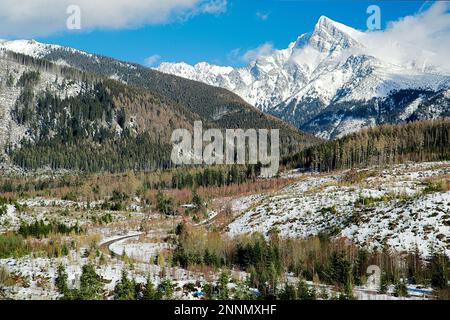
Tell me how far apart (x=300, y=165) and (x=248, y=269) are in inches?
5412

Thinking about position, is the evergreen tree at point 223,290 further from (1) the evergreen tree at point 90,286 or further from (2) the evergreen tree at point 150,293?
(1) the evergreen tree at point 90,286

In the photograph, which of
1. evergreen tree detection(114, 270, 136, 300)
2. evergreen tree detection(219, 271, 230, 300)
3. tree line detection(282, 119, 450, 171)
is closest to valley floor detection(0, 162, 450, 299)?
evergreen tree detection(114, 270, 136, 300)

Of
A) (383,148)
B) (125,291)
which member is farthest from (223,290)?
(383,148)

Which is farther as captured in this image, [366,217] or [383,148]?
[383,148]

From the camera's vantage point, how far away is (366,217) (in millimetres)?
44000

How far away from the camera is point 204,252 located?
4069 centimetres

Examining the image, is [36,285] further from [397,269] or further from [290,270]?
[397,269]

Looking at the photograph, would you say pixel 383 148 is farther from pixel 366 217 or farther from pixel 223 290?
pixel 223 290

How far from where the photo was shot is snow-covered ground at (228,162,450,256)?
37.8m

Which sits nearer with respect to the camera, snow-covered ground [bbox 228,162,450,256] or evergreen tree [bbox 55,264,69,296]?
evergreen tree [bbox 55,264,69,296]

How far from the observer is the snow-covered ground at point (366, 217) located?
37844mm

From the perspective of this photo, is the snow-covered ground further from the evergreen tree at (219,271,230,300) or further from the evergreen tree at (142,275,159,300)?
the evergreen tree at (142,275,159,300)

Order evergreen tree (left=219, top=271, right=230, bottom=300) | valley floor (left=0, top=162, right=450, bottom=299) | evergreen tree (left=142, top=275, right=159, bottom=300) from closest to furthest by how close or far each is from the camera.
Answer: evergreen tree (left=219, top=271, right=230, bottom=300)
evergreen tree (left=142, top=275, right=159, bottom=300)
valley floor (left=0, top=162, right=450, bottom=299)
